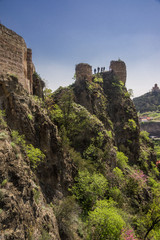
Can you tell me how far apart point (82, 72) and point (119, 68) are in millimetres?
15385

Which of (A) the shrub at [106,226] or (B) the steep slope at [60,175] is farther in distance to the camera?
(A) the shrub at [106,226]

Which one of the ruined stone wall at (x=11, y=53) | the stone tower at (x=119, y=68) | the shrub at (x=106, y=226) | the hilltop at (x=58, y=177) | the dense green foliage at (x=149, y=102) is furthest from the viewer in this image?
the dense green foliage at (x=149, y=102)

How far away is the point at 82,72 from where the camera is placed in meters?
34.5

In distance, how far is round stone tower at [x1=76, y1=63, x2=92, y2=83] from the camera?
3412 cm

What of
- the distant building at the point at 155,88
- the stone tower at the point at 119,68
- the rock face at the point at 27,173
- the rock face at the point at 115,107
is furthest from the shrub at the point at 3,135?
the distant building at the point at 155,88

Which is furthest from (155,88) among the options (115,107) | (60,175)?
(60,175)

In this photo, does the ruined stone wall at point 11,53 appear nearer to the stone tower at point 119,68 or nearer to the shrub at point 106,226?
the shrub at point 106,226

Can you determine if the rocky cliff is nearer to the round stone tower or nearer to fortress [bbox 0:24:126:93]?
fortress [bbox 0:24:126:93]

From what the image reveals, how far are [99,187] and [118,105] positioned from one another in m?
26.4

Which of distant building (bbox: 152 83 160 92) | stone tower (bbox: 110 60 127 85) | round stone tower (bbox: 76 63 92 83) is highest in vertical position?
distant building (bbox: 152 83 160 92)

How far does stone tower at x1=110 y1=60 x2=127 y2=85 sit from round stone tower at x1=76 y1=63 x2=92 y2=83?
12.2 metres

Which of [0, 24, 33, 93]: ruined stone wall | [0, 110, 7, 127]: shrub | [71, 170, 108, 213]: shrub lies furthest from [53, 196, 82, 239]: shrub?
[0, 24, 33, 93]: ruined stone wall

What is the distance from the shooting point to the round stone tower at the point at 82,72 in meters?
34.1

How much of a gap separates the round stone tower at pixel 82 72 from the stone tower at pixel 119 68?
40.0ft
